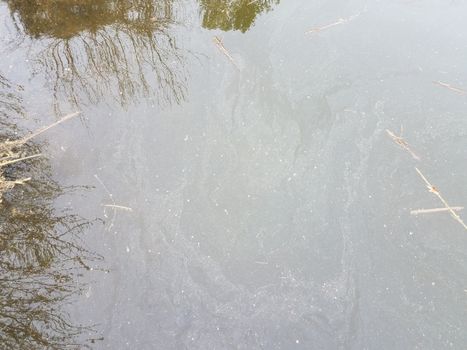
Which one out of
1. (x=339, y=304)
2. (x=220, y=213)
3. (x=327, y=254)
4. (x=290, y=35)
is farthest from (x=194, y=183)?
(x=290, y=35)

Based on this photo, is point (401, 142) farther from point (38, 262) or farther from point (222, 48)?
point (38, 262)

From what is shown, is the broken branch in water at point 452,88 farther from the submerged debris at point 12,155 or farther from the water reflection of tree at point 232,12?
the submerged debris at point 12,155

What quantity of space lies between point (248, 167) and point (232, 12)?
1.06 metres

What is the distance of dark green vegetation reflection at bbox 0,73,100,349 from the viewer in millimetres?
1405

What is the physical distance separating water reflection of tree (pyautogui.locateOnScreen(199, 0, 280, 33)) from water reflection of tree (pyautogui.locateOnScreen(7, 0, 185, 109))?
0.67ft

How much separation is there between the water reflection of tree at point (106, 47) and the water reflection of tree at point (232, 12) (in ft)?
0.67

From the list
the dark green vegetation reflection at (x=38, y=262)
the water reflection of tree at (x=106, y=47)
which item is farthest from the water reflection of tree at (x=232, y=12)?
the dark green vegetation reflection at (x=38, y=262)

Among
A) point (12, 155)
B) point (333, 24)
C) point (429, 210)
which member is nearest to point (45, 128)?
point (12, 155)

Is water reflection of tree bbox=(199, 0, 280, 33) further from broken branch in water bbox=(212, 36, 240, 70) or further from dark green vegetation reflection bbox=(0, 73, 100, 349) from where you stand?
dark green vegetation reflection bbox=(0, 73, 100, 349)

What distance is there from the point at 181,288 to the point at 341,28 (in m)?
1.68

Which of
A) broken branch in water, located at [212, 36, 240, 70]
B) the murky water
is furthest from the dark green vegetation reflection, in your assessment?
broken branch in water, located at [212, 36, 240, 70]

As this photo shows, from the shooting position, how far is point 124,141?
72.5 inches

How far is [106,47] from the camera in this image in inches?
80.7

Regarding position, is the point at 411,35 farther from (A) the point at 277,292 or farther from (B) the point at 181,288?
(B) the point at 181,288
